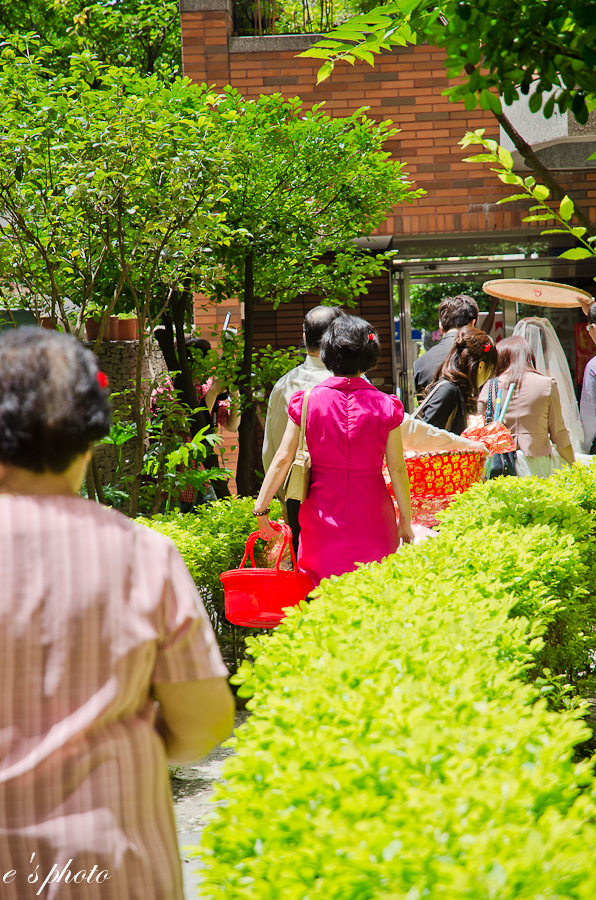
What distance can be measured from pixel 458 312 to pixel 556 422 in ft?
3.56

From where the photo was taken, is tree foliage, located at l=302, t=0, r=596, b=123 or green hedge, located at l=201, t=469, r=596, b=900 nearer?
green hedge, located at l=201, t=469, r=596, b=900

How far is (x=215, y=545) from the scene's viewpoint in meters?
4.91

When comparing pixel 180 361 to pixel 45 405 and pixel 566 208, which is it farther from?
pixel 45 405

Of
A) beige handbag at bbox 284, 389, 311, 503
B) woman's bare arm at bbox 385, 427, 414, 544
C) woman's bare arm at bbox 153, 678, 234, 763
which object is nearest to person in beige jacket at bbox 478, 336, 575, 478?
woman's bare arm at bbox 385, 427, 414, 544

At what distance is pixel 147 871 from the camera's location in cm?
138

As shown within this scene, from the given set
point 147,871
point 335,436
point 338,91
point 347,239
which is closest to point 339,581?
point 335,436

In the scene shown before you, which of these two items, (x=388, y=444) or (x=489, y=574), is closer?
(x=489, y=574)

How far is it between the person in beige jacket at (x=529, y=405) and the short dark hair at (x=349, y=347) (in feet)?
8.41

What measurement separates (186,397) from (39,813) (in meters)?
5.75

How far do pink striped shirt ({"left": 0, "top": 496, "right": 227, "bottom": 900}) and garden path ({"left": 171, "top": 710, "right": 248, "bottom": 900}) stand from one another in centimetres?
172

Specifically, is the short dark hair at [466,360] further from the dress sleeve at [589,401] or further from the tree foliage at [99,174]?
the dress sleeve at [589,401]

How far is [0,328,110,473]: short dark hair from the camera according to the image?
139 cm

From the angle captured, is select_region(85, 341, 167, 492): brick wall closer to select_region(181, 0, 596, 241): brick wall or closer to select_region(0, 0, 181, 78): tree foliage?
select_region(181, 0, 596, 241): brick wall

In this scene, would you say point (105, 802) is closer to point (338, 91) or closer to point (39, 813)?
point (39, 813)
